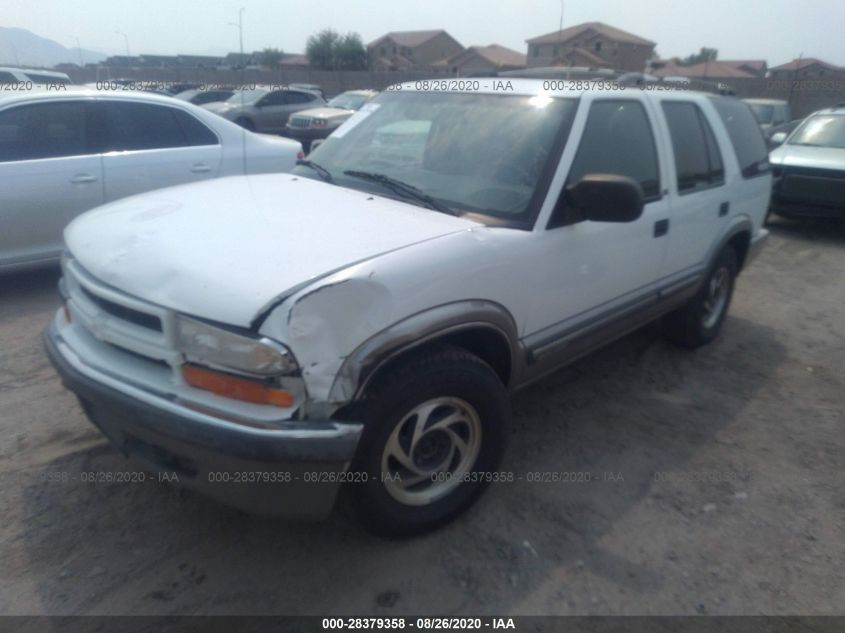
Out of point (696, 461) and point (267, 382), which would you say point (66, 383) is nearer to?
point (267, 382)

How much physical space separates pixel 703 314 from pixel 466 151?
250 centimetres

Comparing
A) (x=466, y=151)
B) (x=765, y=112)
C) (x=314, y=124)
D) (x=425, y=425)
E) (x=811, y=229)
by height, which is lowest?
(x=811, y=229)

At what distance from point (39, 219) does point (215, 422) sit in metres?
3.98

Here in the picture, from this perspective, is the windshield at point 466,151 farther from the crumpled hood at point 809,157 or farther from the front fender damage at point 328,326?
the crumpled hood at point 809,157

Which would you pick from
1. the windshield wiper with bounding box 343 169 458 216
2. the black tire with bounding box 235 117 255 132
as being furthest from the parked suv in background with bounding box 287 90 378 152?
the windshield wiper with bounding box 343 169 458 216

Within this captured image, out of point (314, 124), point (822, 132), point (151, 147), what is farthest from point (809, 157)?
point (314, 124)

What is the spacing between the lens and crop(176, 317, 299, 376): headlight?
2.06m

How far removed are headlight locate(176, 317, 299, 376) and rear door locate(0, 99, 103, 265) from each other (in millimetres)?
3738

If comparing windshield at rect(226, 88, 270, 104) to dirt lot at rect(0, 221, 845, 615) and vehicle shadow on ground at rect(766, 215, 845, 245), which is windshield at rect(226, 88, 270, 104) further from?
dirt lot at rect(0, 221, 845, 615)

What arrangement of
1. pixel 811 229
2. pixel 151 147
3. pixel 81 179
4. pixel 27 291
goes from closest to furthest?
pixel 81 179
pixel 27 291
pixel 151 147
pixel 811 229

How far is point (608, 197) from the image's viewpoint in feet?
9.14

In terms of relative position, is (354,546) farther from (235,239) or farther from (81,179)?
(81,179)

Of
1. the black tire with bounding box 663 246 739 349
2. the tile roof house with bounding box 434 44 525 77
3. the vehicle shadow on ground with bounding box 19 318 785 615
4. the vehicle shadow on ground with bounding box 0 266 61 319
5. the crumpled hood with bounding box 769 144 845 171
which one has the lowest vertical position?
the vehicle shadow on ground with bounding box 19 318 785 615

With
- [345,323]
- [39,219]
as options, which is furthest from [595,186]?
[39,219]
